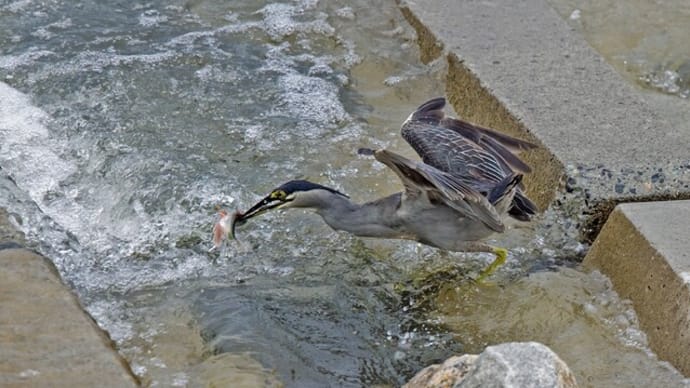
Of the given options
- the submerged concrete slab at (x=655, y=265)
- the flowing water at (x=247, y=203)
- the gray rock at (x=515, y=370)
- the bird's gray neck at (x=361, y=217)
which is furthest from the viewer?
the bird's gray neck at (x=361, y=217)

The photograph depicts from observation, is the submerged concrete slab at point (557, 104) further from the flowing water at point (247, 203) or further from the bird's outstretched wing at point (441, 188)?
the bird's outstretched wing at point (441, 188)

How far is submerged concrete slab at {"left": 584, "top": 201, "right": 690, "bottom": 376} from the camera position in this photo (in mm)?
3930

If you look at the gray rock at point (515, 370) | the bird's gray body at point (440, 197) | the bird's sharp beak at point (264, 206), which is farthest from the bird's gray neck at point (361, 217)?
the gray rock at point (515, 370)

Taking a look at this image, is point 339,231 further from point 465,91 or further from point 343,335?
point 465,91

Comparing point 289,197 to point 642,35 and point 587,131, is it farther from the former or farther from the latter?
point 642,35

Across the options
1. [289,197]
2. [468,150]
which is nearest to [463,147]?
[468,150]

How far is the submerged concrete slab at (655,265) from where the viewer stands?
3.93m

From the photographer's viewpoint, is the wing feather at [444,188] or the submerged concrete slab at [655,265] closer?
the submerged concrete slab at [655,265]

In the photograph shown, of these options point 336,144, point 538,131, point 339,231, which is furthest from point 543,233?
point 336,144

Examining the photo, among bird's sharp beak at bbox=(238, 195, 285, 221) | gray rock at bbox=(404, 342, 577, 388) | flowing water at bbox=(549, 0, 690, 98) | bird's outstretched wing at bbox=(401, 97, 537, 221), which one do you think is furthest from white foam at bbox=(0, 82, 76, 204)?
flowing water at bbox=(549, 0, 690, 98)

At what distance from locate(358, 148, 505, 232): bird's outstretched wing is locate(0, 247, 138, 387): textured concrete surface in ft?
4.00

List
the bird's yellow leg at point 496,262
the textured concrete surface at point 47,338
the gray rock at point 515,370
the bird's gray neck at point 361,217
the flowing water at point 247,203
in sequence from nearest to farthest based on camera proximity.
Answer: the gray rock at point 515,370, the textured concrete surface at point 47,338, the flowing water at point 247,203, the bird's gray neck at point 361,217, the bird's yellow leg at point 496,262

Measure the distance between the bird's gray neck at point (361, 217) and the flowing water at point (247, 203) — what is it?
21 centimetres

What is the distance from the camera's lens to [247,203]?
5180mm
